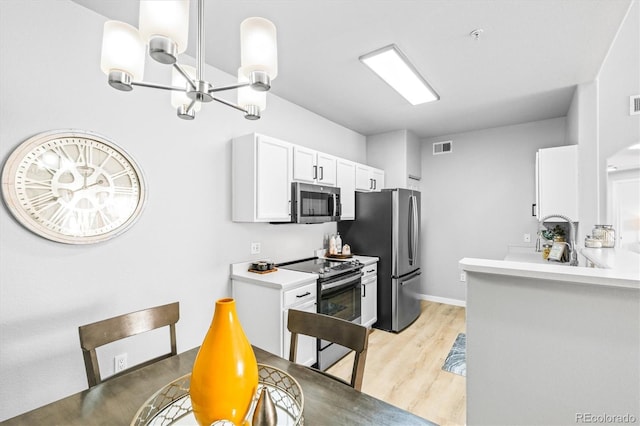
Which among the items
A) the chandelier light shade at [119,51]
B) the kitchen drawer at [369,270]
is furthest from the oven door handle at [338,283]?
the chandelier light shade at [119,51]

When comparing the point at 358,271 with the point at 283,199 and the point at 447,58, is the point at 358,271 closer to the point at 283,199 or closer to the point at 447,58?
the point at 283,199

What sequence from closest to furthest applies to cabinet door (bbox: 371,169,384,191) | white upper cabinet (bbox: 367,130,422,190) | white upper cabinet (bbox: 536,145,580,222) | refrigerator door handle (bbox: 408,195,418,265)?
white upper cabinet (bbox: 536,145,580,222), refrigerator door handle (bbox: 408,195,418,265), cabinet door (bbox: 371,169,384,191), white upper cabinet (bbox: 367,130,422,190)

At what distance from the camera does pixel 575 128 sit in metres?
3.12

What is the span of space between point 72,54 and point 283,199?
181 cm

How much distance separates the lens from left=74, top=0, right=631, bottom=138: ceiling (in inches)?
74.2

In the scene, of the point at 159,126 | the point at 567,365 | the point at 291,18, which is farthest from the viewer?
the point at 159,126

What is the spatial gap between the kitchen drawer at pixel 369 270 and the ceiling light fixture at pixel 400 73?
6.57ft

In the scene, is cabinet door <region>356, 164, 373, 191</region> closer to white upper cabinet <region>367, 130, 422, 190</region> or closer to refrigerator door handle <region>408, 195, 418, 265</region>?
white upper cabinet <region>367, 130, 422, 190</region>

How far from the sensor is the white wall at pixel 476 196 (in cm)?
420

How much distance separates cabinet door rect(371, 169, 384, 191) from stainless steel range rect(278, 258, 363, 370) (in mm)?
1458

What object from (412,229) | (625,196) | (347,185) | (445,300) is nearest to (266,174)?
(347,185)

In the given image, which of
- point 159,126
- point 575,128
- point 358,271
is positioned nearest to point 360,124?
point 358,271

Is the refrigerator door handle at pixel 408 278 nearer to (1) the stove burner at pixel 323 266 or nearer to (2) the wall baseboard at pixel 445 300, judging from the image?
(1) the stove burner at pixel 323 266

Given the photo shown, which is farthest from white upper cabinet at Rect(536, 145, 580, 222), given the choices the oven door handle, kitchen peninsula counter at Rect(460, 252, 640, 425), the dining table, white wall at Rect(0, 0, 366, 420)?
white wall at Rect(0, 0, 366, 420)
